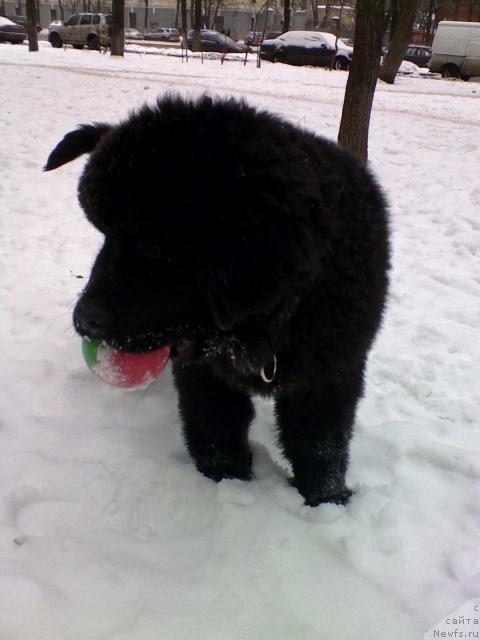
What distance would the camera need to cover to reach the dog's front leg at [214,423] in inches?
83.1

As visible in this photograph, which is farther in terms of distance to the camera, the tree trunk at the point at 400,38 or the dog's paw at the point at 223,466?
the tree trunk at the point at 400,38

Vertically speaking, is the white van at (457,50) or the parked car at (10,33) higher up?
the white van at (457,50)

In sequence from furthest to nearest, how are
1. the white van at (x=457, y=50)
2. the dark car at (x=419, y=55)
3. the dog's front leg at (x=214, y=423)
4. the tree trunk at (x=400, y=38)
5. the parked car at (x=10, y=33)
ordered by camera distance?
the dark car at (x=419, y=55), the parked car at (x=10, y=33), the white van at (x=457, y=50), the tree trunk at (x=400, y=38), the dog's front leg at (x=214, y=423)

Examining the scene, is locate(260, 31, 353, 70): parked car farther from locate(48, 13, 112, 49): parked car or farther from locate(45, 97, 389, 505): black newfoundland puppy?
locate(45, 97, 389, 505): black newfoundland puppy

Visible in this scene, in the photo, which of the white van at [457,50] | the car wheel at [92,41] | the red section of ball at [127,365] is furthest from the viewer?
the car wheel at [92,41]

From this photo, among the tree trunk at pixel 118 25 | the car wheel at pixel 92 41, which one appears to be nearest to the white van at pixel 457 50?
the tree trunk at pixel 118 25

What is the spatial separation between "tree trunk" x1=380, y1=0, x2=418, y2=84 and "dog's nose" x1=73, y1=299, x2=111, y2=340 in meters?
13.3

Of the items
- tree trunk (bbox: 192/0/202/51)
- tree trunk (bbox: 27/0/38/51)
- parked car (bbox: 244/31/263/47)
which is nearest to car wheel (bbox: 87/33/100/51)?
tree trunk (bbox: 192/0/202/51)

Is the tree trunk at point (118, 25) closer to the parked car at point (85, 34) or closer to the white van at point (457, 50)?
the parked car at point (85, 34)

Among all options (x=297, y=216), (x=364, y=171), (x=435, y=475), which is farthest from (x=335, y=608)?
(x=364, y=171)

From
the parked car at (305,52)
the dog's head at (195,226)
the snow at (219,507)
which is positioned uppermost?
the dog's head at (195,226)

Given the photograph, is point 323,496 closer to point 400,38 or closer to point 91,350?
point 91,350

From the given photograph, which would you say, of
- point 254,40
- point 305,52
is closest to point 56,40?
point 254,40

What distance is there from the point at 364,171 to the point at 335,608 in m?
1.49
